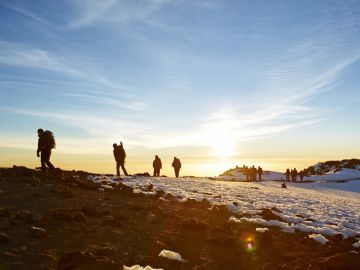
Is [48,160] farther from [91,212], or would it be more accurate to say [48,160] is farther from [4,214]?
[4,214]

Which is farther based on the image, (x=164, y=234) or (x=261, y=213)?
(x=261, y=213)

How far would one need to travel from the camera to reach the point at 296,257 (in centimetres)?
1157

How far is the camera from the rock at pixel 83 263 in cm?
820

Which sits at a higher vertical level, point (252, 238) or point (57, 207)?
point (57, 207)

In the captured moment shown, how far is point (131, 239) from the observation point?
11.4 metres

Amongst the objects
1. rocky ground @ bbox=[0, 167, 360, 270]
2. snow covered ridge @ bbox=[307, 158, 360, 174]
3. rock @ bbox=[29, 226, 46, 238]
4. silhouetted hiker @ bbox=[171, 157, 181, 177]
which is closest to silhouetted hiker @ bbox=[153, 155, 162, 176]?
silhouetted hiker @ bbox=[171, 157, 181, 177]

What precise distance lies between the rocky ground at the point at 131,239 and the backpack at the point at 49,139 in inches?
299

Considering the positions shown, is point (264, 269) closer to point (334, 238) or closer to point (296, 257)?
point (296, 257)

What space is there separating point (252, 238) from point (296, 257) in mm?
1988

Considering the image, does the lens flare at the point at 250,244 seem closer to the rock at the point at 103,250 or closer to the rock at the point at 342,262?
the rock at the point at 342,262

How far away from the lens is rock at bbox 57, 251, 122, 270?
8203 mm

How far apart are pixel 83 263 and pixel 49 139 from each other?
1786cm

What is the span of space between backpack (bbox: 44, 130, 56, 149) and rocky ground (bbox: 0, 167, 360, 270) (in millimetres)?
7590

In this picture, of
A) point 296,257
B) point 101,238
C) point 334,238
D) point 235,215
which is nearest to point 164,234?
point 101,238
